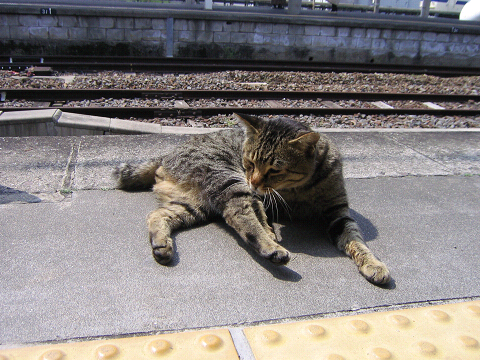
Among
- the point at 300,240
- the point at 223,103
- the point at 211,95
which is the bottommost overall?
the point at 300,240

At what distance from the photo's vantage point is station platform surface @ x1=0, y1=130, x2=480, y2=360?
186 cm

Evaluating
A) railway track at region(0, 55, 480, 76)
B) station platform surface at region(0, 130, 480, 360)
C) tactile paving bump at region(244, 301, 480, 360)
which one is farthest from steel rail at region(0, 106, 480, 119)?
tactile paving bump at region(244, 301, 480, 360)

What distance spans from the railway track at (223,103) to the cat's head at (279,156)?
3.35 m

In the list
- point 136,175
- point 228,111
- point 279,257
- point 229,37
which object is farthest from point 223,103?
point 229,37

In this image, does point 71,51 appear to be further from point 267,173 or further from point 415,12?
point 415,12

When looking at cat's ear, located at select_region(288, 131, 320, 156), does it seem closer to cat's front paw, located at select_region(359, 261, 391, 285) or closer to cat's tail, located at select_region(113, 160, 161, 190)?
cat's front paw, located at select_region(359, 261, 391, 285)

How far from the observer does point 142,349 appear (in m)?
1.80

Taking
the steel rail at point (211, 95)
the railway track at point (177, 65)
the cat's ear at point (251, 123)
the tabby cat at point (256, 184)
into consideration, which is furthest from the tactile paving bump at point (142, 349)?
the railway track at point (177, 65)

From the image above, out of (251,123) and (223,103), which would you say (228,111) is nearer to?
(223,103)

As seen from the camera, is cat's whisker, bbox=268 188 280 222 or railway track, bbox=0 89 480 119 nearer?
cat's whisker, bbox=268 188 280 222

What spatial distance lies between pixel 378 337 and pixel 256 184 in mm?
1389

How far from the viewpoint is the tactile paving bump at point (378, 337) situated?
1823 millimetres

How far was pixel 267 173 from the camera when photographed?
2.99 meters

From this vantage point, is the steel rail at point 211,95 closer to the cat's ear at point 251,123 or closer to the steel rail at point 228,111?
the steel rail at point 228,111
